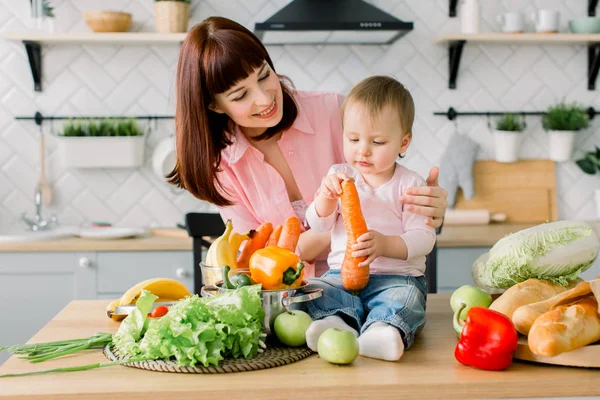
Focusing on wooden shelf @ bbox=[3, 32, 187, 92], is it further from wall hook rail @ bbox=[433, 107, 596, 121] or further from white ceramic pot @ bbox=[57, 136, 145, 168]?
wall hook rail @ bbox=[433, 107, 596, 121]

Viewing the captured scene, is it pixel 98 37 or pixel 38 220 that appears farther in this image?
pixel 38 220

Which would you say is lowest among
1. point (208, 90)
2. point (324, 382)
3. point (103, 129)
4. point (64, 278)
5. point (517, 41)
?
point (64, 278)

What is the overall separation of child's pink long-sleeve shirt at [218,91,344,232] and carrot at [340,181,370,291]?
0.63 m

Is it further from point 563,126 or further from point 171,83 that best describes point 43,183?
point 563,126

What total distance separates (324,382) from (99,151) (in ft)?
8.72

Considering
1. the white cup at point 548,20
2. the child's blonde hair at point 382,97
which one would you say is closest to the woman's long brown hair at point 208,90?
the child's blonde hair at point 382,97

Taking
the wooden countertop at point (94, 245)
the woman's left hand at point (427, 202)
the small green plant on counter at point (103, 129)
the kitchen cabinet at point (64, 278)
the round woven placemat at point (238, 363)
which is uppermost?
the small green plant on counter at point (103, 129)

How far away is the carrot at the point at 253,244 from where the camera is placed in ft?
5.25

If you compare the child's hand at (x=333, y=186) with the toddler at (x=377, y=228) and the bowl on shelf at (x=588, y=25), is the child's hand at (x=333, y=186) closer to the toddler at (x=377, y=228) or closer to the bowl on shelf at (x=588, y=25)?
the toddler at (x=377, y=228)

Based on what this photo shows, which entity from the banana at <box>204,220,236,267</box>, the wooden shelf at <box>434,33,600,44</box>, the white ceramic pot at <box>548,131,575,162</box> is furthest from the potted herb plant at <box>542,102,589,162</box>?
the banana at <box>204,220,236,267</box>

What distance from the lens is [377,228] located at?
1662 mm

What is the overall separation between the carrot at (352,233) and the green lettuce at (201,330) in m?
0.23

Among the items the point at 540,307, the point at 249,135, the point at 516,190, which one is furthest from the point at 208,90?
the point at 516,190

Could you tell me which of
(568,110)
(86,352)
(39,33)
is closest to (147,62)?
(39,33)
